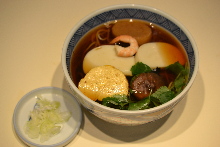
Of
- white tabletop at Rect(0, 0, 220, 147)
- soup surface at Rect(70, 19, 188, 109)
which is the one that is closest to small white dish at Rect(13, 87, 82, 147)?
white tabletop at Rect(0, 0, 220, 147)

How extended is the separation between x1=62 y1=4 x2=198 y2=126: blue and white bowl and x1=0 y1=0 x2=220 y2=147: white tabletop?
17cm

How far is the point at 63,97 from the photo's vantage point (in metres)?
1.33

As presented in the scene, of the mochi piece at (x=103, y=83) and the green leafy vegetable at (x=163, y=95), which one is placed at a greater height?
the green leafy vegetable at (x=163, y=95)

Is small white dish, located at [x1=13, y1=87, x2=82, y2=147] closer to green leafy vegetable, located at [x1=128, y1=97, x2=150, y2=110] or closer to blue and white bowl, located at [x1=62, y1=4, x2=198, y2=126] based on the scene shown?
blue and white bowl, located at [x1=62, y1=4, x2=198, y2=126]

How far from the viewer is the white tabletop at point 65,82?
3.99 ft

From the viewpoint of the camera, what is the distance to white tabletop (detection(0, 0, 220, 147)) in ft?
3.99

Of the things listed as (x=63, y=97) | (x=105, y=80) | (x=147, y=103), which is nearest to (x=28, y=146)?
(x=63, y=97)

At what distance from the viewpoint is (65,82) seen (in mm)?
1408

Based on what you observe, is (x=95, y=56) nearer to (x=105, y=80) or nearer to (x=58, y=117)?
(x=105, y=80)

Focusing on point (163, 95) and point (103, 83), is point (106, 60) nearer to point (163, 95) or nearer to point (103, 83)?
point (103, 83)

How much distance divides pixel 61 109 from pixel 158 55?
0.53m

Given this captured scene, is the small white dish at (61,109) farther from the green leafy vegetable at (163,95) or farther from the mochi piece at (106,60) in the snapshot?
the green leafy vegetable at (163,95)

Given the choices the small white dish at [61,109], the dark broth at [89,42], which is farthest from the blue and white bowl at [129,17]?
the small white dish at [61,109]

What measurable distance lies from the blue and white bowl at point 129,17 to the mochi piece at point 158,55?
6 cm
